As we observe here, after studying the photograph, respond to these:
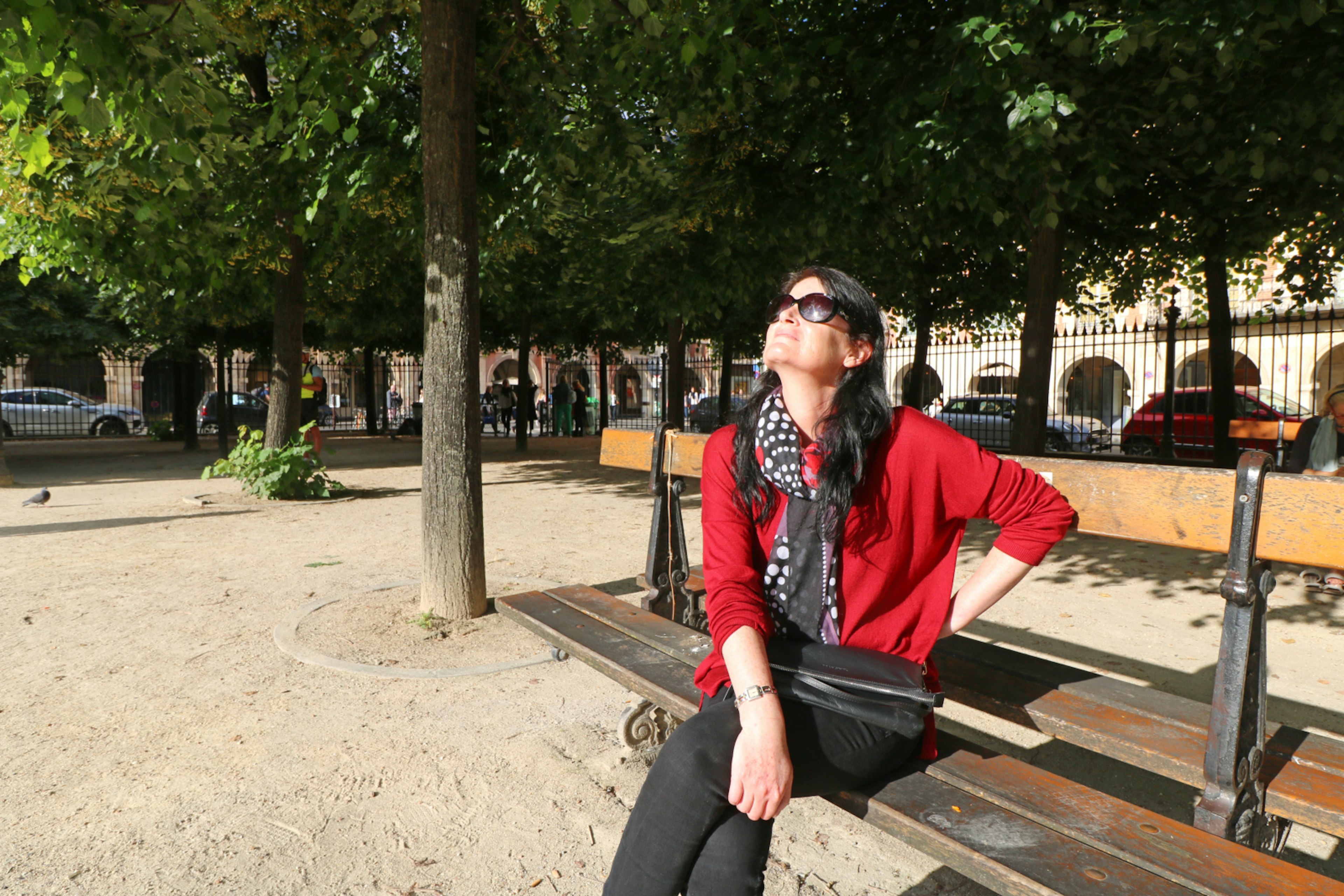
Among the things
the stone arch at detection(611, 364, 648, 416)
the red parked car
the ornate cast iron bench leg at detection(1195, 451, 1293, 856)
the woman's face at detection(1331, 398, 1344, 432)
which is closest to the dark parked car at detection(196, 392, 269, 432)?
the stone arch at detection(611, 364, 648, 416)

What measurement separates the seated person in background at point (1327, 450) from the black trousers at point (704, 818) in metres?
5.65

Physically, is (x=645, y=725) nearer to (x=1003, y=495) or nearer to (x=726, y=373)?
(x=1003, y=495)

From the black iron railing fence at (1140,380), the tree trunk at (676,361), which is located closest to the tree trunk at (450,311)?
the black iron railing fence at (1140,380)

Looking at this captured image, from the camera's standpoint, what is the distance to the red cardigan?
2.07 meters

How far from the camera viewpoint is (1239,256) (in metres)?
10.6

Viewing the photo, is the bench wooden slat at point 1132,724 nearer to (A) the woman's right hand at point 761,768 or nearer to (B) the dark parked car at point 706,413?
(A) the woman's right hand at point 761,768

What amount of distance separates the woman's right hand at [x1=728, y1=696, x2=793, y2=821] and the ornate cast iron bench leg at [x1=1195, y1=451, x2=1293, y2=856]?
0.99 meters

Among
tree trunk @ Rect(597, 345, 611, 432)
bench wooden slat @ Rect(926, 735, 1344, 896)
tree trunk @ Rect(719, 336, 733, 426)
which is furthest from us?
tree trunk @ Rect(597, 345, 611, 432)

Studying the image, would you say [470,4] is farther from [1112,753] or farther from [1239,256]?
[1239,256]

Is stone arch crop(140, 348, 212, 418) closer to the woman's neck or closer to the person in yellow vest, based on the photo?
the person in yellow vest

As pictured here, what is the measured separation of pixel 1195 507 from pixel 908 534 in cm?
88

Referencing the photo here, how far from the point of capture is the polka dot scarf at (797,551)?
2094 millimetres

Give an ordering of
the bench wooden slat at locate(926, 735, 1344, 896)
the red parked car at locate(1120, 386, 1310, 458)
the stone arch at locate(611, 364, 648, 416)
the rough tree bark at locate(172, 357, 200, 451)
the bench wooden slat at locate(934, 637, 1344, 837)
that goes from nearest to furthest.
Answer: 1. the bench wooden slat at locate(926, 735, 1344, 896)
2. the bench wooden slat at locate(934, 637, 1344, 837)
3. the red parked car at locate(1120, 386, 1310, 458)
4. the rough tree bark at locate(172, 357, 200, 451)
5. the stone arch at locate(611, 364, 648, 416)

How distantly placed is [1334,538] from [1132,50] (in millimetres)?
3840
